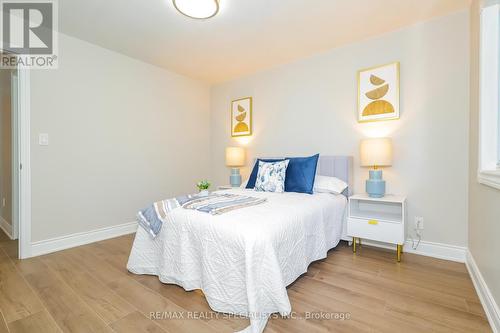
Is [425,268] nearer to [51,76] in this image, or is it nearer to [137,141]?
[137,141]

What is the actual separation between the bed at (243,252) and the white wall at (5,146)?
2.44 meters

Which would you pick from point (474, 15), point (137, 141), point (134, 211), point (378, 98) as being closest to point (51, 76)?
point (137, 141)

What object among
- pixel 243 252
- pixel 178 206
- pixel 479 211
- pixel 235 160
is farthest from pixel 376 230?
pixel 235 160

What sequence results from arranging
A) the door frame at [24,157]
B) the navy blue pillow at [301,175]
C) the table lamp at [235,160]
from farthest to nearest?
the table lamp at [235,160] → the navy blue pillow at [301,175] → the door frame at [24,157]

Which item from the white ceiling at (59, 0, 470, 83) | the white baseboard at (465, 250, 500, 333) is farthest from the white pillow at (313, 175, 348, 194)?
the white ceiling at (59, 0, 470, 83)

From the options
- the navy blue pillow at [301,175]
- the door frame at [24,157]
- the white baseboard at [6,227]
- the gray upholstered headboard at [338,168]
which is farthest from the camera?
the white baseboard at [6,227]

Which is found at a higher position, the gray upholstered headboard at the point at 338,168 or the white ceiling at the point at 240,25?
the white ceiling at the point at 240,25

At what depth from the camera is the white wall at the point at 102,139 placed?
2551 millimetres

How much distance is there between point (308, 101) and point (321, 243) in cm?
192

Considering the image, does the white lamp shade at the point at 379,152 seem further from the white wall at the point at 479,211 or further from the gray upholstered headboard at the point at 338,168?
the white wall at the point at 479,211

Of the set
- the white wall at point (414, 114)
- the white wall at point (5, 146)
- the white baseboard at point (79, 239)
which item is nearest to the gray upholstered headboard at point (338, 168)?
the white wall at point (414, 114)

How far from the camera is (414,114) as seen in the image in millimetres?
2479

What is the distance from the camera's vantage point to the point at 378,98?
2.67m

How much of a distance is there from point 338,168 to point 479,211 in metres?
1.28
